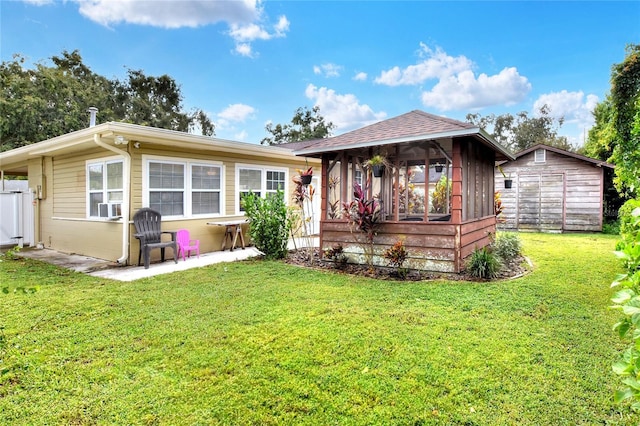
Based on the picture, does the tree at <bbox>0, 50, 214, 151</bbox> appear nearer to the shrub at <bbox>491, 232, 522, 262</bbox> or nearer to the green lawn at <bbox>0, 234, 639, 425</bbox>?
the green lawn at <bbox>0, 234, 639, 425</bbox>

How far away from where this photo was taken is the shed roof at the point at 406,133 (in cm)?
540

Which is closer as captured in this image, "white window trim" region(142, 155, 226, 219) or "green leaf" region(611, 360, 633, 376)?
"green leaf" region(611, 360, 633, 376)

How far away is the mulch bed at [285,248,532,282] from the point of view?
18.5ft

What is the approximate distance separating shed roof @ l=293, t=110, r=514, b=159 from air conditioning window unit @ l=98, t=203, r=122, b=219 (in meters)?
3.98

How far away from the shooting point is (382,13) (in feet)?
30.8

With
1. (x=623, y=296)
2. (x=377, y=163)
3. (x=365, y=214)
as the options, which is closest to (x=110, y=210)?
(x=365, y=214)

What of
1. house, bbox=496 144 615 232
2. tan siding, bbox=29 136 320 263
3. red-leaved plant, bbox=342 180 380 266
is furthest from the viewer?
house, bbox=496 144 615 232

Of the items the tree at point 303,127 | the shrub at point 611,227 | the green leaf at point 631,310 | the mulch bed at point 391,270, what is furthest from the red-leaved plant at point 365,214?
the tree at point 303,127

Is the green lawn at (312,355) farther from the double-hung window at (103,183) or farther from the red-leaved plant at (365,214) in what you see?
the double-hung window at (103,183)

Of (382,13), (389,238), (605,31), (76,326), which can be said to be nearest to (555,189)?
(605,31)

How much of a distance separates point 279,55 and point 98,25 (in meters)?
6.88

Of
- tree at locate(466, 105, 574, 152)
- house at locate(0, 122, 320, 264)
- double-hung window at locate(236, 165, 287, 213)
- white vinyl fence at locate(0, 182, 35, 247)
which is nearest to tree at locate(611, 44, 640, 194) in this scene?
double-hung window at locate(236, 165, 287, 213)

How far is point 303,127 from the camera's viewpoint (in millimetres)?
27859

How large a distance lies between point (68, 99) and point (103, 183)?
15.6m
